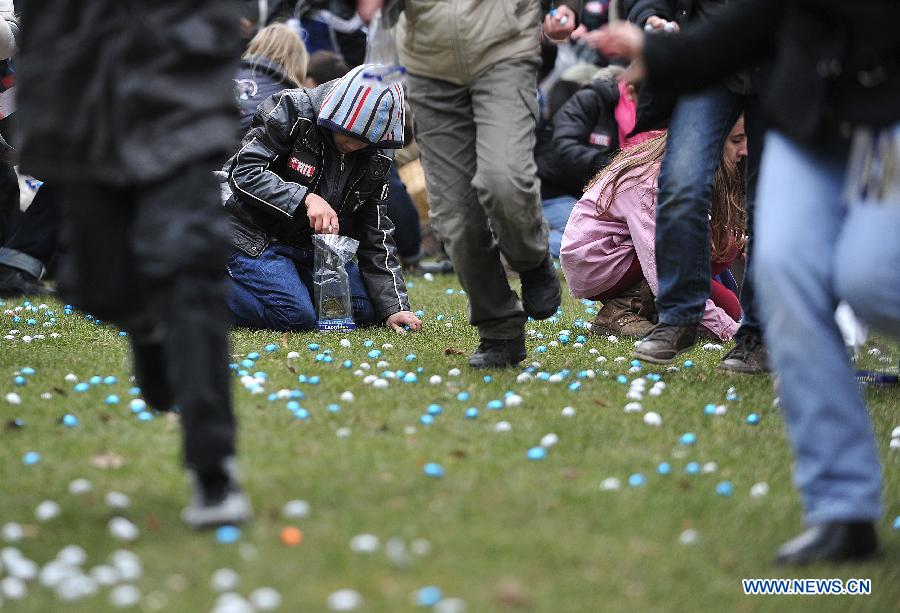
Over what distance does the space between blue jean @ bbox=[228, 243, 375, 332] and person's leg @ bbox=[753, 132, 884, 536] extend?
14.1ft

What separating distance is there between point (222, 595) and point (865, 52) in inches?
77.4

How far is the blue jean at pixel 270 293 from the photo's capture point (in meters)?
6.97

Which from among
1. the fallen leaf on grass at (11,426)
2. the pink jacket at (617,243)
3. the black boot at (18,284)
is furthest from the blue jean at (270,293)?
the fallen leaf on grass at (11,426)

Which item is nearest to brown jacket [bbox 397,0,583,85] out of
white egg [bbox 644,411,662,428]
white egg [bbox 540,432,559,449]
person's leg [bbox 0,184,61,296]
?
white egg [bbox 644,411,662,428]

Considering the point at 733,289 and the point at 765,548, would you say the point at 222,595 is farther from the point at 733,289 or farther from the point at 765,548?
the point at 733,289

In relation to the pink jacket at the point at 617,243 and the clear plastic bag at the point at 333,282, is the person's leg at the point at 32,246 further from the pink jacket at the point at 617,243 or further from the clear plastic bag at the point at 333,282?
the pink jacket at the point at 617,243

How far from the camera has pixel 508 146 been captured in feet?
16.8

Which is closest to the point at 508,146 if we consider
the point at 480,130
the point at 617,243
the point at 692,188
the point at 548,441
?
the point at 480,130

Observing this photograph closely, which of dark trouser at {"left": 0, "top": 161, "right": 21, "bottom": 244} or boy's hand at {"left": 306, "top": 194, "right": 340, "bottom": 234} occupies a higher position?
boy's hand at {"left": 306, "top": 194, "right": 340, "bottom": 234}

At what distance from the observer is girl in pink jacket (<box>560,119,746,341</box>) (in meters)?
6.89

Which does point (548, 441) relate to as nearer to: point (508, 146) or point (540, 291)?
point (508, 146)

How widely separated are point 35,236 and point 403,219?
115 inches

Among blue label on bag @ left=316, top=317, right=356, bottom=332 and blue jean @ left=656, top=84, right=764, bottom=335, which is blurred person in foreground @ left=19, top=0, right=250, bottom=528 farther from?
blue label on bag @ left=316, top=317, right=356, bottom=332

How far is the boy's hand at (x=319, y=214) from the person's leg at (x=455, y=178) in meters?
1.39
